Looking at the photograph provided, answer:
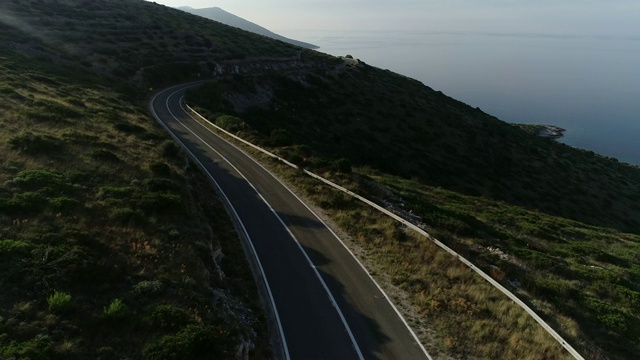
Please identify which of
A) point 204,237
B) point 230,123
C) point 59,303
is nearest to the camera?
point 59,303

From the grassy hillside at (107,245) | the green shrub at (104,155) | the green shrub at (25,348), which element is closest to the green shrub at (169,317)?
the grassy hillside at (107,245)

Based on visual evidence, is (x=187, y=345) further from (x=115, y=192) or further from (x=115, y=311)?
(x=115, y=192)

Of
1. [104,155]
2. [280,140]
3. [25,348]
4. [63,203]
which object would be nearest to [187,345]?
[25,348]

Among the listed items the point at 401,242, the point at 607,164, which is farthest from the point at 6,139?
the point at 607,164

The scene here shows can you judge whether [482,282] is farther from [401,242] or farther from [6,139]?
[6,139]

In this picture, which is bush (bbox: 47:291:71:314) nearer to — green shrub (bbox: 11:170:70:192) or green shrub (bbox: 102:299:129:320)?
green shrub (bbox: 102:299:129:320)

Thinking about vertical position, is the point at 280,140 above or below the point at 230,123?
above

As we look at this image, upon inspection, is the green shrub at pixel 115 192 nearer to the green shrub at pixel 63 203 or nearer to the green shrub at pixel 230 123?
the green shrub at pixel 63 203
